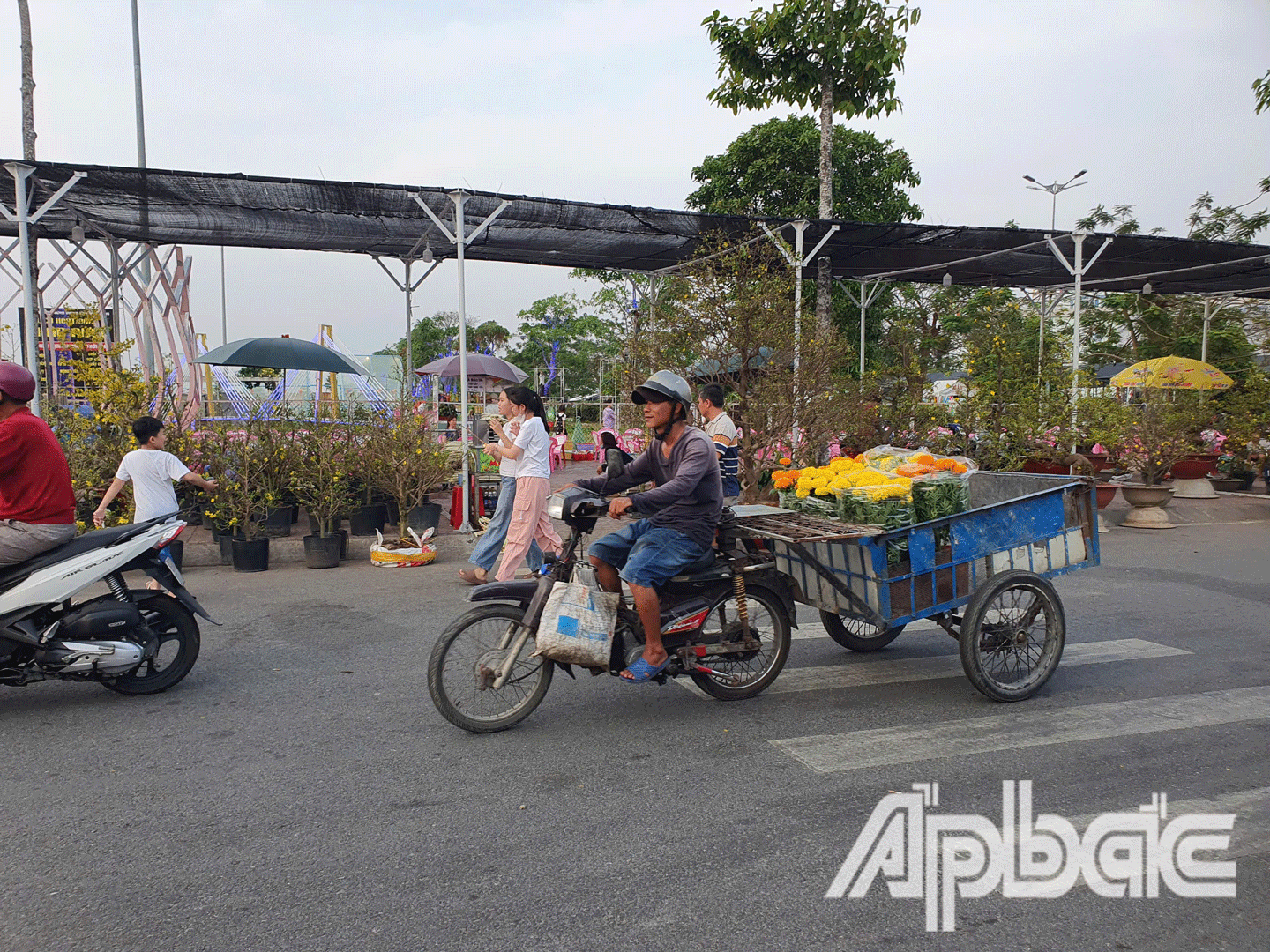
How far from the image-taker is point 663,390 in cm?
472

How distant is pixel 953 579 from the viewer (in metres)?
5.02

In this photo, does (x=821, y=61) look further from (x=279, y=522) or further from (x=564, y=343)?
(x=564, y=343)

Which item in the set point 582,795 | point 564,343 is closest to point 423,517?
point 582,795

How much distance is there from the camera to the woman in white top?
309 inches

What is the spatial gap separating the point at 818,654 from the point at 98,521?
5.99m

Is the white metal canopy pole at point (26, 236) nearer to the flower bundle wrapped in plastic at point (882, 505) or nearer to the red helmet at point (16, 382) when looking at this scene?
the red helmet at point (16, 382)

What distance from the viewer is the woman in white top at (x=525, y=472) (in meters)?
7.85

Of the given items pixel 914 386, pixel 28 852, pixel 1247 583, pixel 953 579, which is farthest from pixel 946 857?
pixel 914 386

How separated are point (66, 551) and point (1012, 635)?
5.33 m

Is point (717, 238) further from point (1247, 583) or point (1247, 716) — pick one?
point (1247, 716)

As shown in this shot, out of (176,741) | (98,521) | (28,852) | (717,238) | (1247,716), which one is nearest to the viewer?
(28,852)

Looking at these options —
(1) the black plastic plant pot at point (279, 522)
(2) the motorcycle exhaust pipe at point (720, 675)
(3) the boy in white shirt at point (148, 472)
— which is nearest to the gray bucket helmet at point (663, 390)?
(2) the motorcycle exhaust pipe at point (720, 675)

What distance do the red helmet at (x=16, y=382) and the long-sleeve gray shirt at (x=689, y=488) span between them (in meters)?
3.05

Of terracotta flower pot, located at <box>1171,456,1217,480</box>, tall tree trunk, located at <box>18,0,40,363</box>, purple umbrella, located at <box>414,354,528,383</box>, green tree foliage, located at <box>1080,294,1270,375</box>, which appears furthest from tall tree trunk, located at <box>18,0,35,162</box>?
green tree foliage, located at <box>1080,294,1270,375</box>
